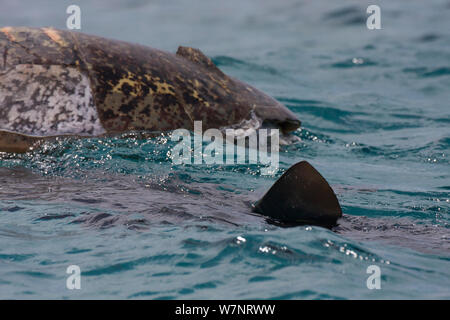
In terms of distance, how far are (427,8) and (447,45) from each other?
2692mm

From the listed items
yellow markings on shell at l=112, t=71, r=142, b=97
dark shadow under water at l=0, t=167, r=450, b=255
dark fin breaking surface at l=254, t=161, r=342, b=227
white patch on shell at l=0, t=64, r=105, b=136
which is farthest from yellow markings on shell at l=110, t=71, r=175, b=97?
dark fin breaking surface at l=254, t=161, r=342, b=227

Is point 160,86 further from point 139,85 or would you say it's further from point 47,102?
point 47,102

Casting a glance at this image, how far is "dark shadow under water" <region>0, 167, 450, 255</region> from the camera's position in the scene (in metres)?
4.22

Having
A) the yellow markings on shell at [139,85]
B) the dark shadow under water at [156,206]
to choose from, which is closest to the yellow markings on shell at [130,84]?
the yellow markings on shell at [139,85]

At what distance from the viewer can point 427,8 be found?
17.2 metres

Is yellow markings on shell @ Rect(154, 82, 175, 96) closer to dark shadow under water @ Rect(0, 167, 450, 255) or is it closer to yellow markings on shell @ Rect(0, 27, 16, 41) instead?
dark shadow under water @ Rect(0, 167, 450, 255)

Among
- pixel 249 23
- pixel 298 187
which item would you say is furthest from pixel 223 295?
pixel 249 23

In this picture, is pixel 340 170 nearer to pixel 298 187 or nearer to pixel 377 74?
pixel 298 187

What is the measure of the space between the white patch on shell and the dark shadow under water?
518 mm

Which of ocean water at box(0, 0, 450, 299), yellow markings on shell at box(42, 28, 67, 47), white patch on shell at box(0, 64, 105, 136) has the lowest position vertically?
ocean water at box(0, 0, 450, 299)

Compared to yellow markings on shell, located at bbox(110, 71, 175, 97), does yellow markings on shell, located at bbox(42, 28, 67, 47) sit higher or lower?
higher

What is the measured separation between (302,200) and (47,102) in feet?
9.99

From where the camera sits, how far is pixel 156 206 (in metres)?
4.58

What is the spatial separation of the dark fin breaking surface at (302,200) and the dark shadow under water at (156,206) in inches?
4.2
